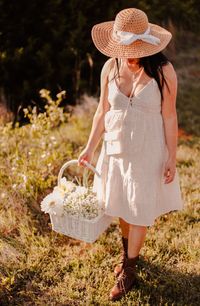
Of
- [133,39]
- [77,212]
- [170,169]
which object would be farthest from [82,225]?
[133,39]

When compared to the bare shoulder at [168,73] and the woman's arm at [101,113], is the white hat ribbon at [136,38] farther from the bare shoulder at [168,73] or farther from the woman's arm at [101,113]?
the woman's arm at [101,113]

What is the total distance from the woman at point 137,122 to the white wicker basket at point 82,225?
0.12 meters

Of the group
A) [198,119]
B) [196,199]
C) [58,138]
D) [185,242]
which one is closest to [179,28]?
[198,119]

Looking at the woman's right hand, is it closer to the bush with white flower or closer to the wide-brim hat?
the bush with white flower

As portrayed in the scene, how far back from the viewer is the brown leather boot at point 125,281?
3.42 m

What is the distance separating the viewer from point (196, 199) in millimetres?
4707

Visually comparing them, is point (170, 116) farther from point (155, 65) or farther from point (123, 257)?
point (123, 257)

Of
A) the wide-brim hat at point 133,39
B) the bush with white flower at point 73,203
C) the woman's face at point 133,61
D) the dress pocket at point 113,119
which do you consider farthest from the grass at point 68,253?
the wide-brim hat at point 133,39

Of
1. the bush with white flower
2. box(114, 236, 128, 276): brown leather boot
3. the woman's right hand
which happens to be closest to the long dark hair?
the woman's right hand

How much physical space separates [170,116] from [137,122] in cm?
21

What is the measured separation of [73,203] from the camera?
342 cm

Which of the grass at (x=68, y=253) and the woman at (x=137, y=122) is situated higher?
the woman at (x=137, y=122)

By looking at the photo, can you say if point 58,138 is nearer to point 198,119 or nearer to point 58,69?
point 58,69

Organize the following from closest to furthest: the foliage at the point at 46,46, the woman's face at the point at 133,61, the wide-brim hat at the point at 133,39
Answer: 1. the wide-brim hat at the point at 133,39
2. the woman's face at the point at 133,61
3. the foliage at the point at 46,46
